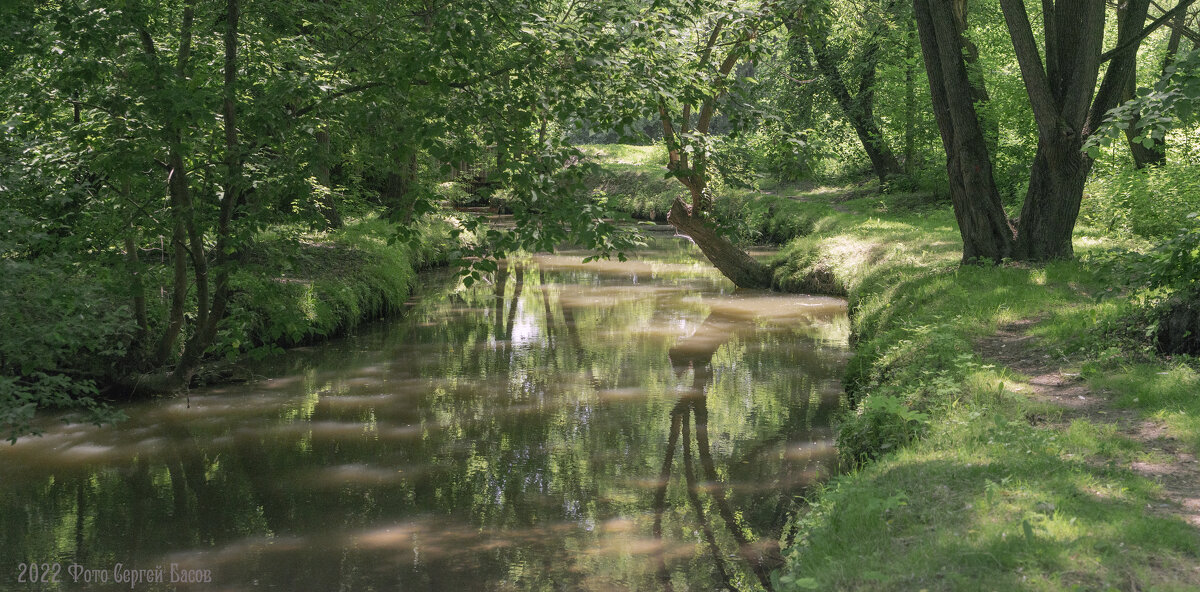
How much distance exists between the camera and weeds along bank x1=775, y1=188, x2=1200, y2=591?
3928 mm

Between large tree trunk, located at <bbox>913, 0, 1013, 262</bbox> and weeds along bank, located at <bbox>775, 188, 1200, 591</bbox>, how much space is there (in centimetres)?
62

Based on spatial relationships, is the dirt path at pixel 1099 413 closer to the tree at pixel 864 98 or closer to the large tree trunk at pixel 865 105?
the tree at pixel 864 98

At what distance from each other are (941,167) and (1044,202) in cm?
887

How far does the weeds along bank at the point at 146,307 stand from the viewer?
6.30 meters

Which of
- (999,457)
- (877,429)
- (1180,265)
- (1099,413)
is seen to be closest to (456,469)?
(877,429)

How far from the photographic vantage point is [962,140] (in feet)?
35.3

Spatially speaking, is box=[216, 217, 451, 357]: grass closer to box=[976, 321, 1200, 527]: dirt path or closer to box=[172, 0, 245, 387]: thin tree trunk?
box=[172, 0, 245, 387]: thin tree trunk

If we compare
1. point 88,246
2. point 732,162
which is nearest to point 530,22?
point 732,162

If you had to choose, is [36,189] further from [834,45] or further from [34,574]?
[834,45]

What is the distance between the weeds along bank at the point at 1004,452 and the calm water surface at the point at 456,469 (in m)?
0.92

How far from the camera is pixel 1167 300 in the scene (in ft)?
22.5

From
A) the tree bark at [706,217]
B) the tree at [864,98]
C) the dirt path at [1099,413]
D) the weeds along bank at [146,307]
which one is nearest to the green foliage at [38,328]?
the weeds along bank at [146,307]

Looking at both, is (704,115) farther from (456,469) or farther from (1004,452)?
(1004,452)

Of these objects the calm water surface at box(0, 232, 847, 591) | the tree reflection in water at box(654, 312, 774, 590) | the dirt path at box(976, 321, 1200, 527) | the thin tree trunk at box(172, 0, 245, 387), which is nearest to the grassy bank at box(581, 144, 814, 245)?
the tree reflection in water at box(654, 312, 774, 590)
